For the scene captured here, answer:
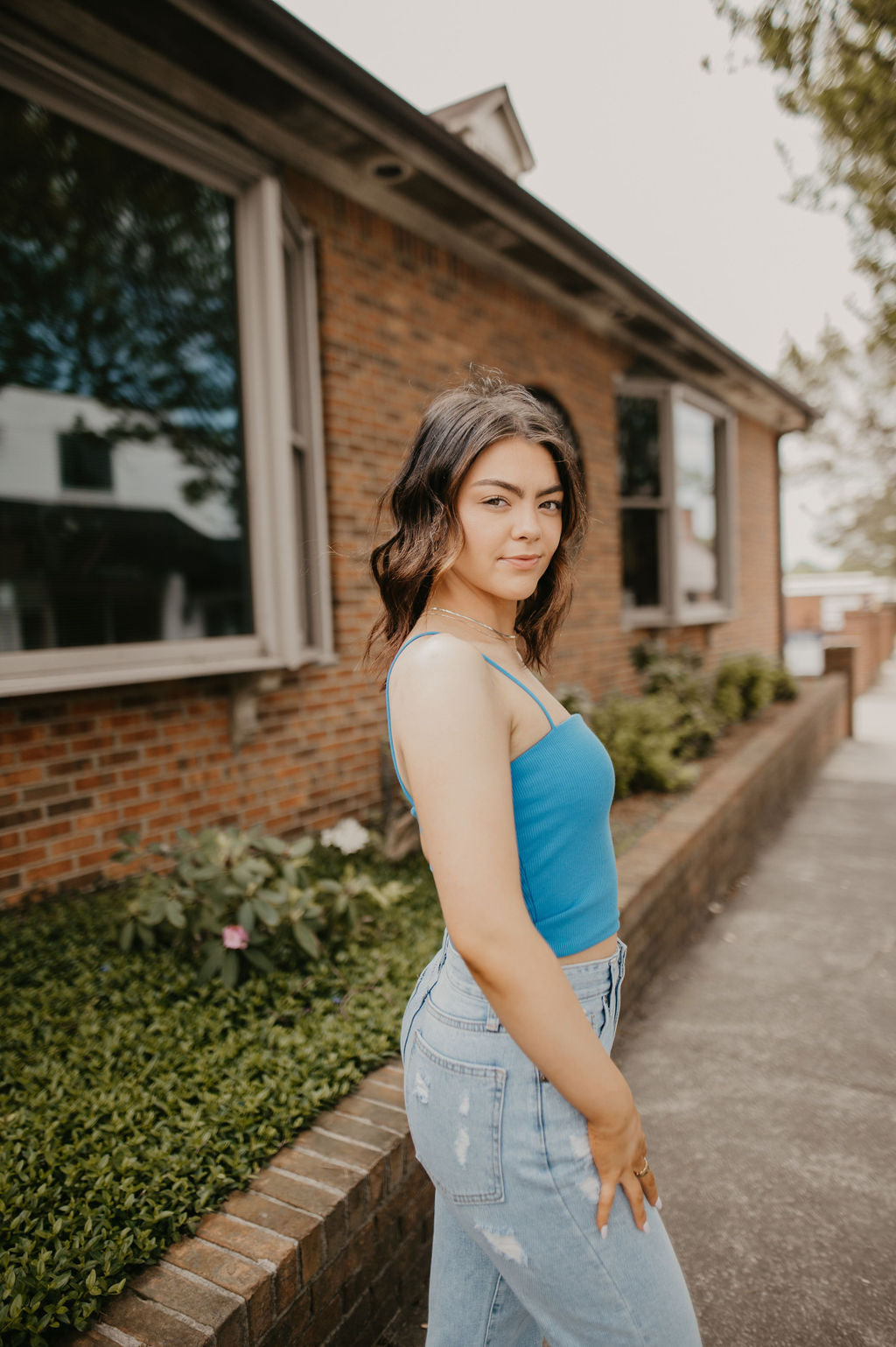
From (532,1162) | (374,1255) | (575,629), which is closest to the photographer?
(532,1162)

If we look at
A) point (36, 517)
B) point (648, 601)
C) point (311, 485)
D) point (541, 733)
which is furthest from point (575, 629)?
point (541, 733)

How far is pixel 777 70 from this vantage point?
18.0 ft

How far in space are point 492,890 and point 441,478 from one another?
60 cm

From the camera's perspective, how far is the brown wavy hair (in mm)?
1249

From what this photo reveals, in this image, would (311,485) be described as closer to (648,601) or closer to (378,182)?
(378,182)

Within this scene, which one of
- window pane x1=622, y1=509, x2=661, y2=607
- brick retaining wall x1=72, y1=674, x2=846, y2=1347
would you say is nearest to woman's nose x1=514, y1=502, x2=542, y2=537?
brick retaining wall x1=72, y1=674, x2=846, y2=1347

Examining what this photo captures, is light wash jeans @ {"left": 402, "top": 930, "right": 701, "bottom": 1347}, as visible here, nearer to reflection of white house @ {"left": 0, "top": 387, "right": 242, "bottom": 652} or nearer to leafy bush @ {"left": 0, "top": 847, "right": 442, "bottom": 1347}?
leafy bush @ {"left": 0, "top": 847, "right": 442, "bottom": 1347}

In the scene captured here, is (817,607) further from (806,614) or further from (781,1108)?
(781,1108)

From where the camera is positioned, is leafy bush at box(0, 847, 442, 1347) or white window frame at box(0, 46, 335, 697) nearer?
leafy bush at box(0, 847, 442, 1347)

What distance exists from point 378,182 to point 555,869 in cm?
448

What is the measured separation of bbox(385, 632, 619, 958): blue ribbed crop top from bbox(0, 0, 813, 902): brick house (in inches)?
85.4

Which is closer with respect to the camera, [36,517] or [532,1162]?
[532,1162]

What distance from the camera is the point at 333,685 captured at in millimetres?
4598

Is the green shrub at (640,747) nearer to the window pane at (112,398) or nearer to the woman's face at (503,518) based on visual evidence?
the window pane at (112,398)
